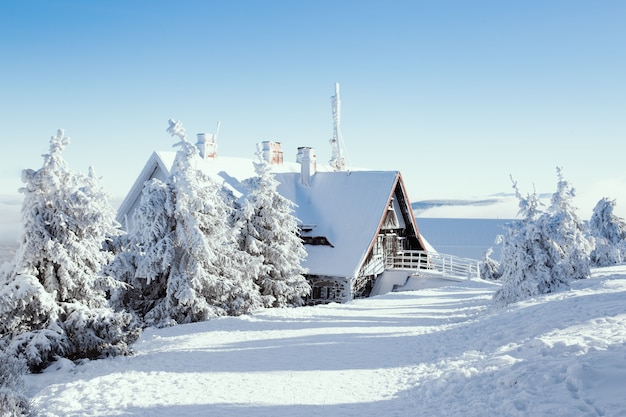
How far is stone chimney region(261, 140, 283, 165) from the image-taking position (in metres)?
34.1

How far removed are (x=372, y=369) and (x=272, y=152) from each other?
2585 cm

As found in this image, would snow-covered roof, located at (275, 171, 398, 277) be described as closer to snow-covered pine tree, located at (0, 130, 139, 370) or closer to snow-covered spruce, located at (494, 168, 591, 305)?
snow-covered spruce, located at (494, 168, 591, 305)

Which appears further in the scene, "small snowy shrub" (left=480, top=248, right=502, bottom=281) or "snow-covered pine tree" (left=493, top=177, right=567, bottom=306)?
"small snowy shrub" (left=480, top=248, right=502, bottom=281)

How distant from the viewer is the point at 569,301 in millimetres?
13773

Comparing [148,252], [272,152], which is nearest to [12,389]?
[148,252]

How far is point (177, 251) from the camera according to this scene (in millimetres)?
18078

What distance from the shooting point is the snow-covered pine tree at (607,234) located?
107 ft

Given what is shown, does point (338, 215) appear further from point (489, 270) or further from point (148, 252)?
point (148, 252)

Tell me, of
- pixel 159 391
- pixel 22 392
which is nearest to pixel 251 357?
pixel 159 391

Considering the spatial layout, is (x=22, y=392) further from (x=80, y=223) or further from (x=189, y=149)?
(x=189, y=149)

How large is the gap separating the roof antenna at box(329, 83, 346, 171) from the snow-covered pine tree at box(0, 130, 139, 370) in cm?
2392

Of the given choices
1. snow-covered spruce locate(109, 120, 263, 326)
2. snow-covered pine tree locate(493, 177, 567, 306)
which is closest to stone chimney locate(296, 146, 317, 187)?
snow-covered spruce locate(109, 120, 263, 326)

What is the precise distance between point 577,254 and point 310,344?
47.8ft

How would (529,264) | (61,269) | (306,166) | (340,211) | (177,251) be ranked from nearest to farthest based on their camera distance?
(61,269) < (529,264) < (177,251) < (340,211) < (306,166)
